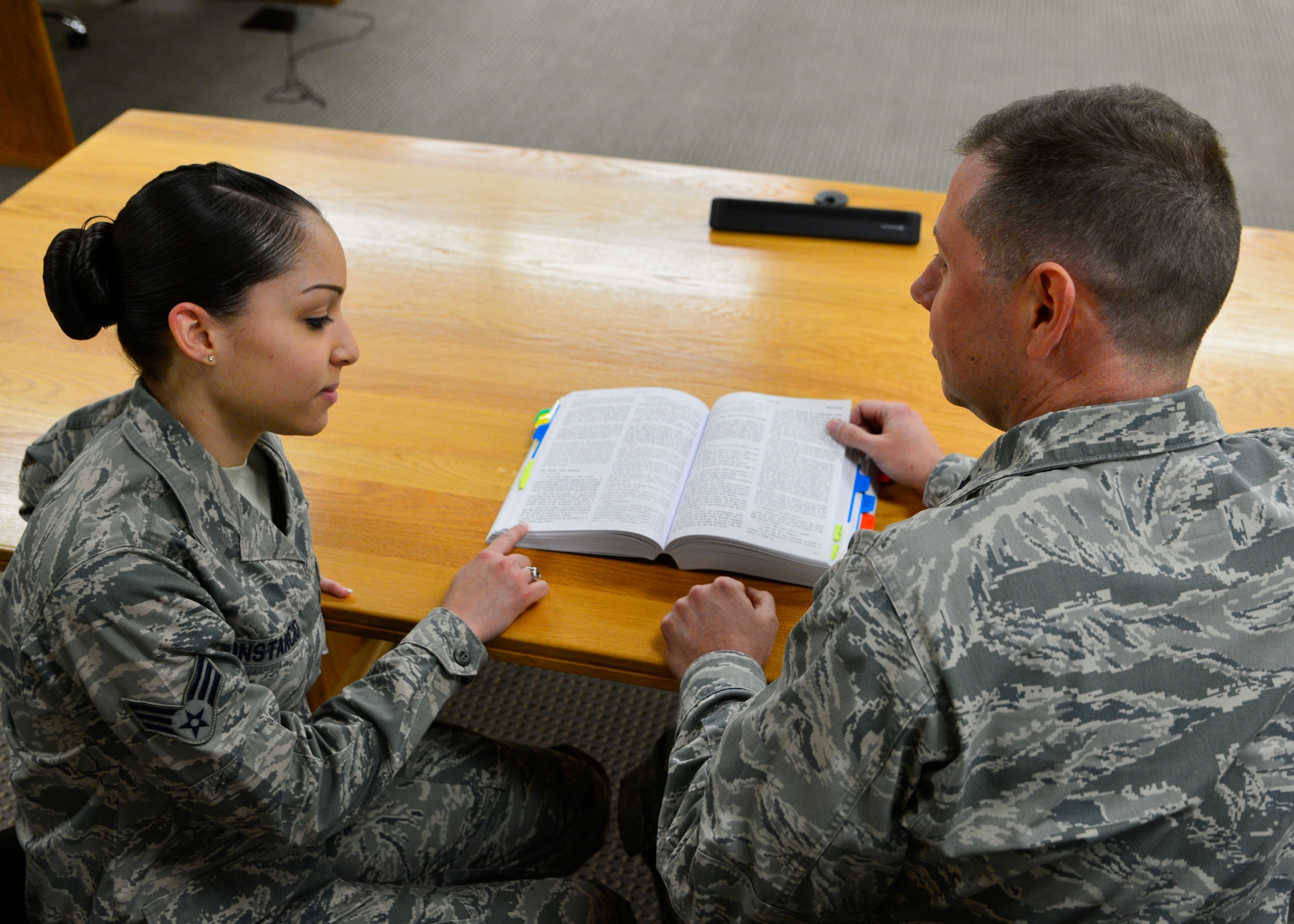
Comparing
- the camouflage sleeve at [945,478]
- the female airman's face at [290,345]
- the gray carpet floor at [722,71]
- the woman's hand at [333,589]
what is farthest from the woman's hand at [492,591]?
the gray carpet floor at [722,71]

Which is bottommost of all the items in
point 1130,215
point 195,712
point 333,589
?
point 333,589

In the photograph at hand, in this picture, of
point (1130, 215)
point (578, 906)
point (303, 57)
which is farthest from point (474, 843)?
point (303, 57)

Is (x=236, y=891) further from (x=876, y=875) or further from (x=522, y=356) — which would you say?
(x=522, y=356)

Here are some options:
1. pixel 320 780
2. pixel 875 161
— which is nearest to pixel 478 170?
pixel 320 780

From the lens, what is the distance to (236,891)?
1.14 meters

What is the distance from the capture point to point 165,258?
1.04 meters

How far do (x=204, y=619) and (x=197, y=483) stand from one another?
152 mm

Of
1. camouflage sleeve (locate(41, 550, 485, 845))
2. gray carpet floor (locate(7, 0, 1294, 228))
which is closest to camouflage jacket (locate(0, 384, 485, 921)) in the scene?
camouflage sleeve (locate(41, 550, 485, 845))

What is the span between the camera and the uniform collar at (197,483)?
1.05m

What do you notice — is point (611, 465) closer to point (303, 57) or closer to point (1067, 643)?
point (1067, 643)

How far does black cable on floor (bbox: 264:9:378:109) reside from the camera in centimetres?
402

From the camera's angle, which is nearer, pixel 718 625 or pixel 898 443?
pixel 718 625

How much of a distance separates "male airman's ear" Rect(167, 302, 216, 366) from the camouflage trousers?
1.98ft

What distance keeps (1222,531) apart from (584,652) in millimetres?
646
